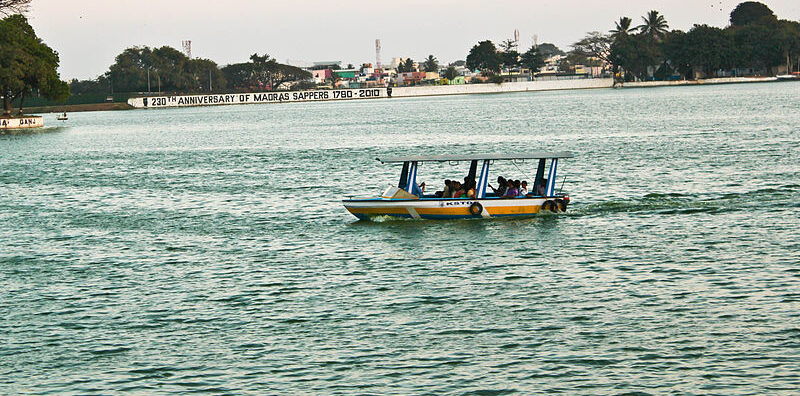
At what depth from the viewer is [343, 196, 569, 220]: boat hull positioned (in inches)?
1535

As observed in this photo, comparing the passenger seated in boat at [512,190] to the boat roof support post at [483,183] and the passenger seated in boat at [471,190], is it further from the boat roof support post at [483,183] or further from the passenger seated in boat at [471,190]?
the passenger seated in boat at [471,190]

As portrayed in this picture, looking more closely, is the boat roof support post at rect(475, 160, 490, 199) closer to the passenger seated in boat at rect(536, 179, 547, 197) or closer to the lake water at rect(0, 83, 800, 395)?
the lake water at rect(0, 83, 800, 395)

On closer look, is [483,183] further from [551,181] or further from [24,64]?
[24,64]

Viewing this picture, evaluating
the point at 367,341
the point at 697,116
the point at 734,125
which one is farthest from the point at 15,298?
the point at 697,116

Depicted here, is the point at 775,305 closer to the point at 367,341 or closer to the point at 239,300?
the point at 367,341

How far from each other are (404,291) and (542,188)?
1325cm

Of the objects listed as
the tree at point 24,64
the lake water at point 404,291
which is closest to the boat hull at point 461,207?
the lake water at point 404,291

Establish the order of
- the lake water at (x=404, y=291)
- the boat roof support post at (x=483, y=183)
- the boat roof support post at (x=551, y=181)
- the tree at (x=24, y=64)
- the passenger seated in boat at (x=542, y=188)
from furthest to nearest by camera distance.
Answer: the tree at (x=24, y=64) < the boat roof support post at (x=551, y=181) < the passenger seated in boat at (x=542, y=188) < the boat roof support post at (x=483, y=183) < the lake water at (x=404, y=291)

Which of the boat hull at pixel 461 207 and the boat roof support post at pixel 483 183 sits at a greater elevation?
the boat roof support post at pixel 483 183

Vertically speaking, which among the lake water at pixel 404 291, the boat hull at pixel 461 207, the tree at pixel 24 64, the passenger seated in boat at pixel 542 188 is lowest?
the lake water at pixel 404 291

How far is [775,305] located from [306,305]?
1211 cm

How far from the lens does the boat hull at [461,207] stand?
128ft

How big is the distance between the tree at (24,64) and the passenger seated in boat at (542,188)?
107776mm

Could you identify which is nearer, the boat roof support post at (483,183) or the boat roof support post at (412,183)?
the boat roof support post at (483,183)
